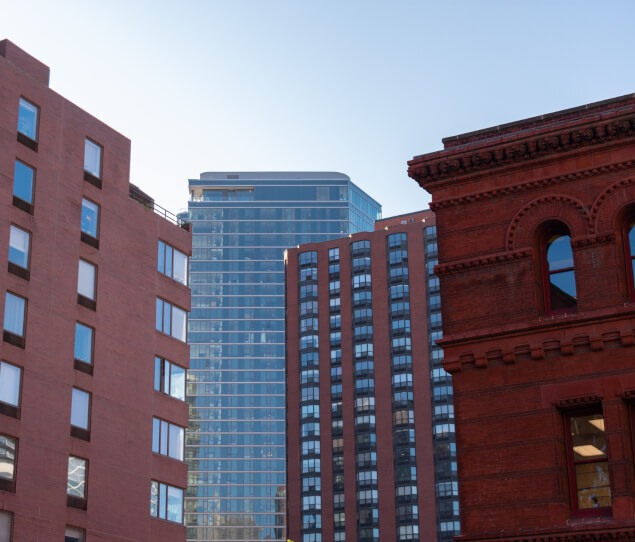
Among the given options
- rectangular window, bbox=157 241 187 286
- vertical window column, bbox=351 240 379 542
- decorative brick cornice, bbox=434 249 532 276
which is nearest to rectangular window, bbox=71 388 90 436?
rectangular window, bbox=157 241 187 286

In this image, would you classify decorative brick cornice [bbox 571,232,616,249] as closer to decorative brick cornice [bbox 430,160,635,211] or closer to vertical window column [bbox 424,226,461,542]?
decorative brick cornice [bbox 430,160,635,211]

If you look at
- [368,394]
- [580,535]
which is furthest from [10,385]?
[368,394]

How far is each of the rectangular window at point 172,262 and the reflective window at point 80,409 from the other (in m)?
11.4

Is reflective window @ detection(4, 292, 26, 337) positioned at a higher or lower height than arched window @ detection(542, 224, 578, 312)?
higher

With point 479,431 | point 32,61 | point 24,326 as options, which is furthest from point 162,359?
point 479,431

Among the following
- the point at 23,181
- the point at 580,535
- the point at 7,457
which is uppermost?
Result: the point at 23,181

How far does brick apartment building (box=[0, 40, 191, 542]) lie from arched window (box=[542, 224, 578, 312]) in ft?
102

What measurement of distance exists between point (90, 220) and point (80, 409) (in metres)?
10.7

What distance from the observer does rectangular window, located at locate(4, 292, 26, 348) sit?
5294cm

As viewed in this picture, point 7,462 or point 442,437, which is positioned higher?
point 442,437

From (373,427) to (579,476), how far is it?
15042 cm

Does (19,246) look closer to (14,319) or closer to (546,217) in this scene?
(14,319)

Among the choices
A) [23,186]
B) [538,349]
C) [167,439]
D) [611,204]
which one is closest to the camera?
[538,349]

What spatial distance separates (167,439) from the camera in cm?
6312
